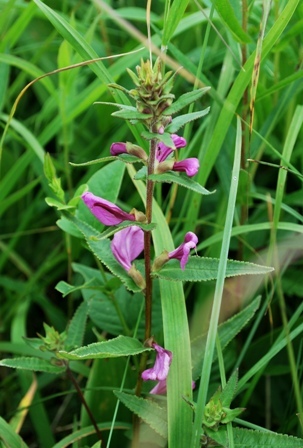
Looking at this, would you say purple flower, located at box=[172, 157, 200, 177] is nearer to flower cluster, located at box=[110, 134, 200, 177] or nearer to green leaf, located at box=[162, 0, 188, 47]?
flower cluster, located at box=[110, 134, 200, 177]

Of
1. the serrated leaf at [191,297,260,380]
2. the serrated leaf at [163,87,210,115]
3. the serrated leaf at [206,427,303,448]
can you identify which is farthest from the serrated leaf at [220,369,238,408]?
the serrated leaf at [163,87,210,115]

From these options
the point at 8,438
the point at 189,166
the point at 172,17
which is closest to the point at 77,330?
the point at 8,438

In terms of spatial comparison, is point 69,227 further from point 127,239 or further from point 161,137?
point 161,137

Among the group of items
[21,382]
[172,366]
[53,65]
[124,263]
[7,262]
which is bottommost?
[21,382]

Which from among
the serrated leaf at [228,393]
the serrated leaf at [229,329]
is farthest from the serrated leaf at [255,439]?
the serrated leaf at [229,329]

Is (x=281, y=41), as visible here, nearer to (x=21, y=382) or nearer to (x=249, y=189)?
(x=249, y=189)

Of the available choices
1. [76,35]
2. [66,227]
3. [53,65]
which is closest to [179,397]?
[66,227]
